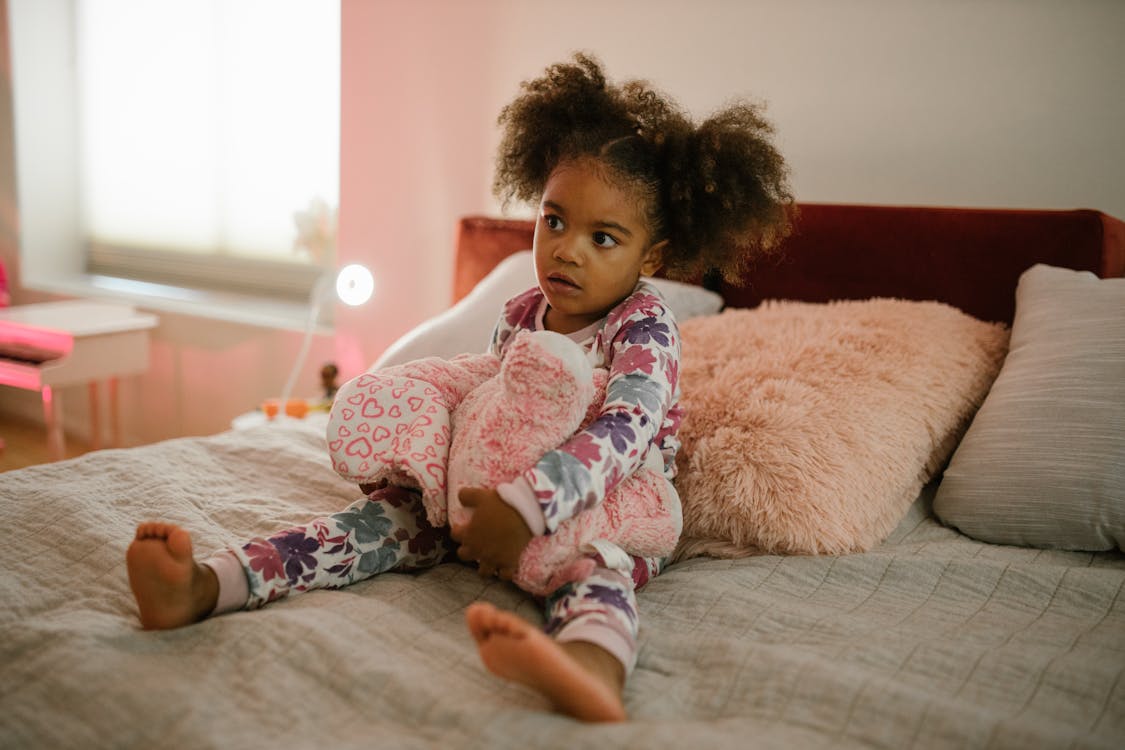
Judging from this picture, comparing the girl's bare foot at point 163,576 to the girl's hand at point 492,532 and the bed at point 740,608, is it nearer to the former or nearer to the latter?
the bed at point 740,608

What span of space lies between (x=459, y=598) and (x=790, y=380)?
58cm

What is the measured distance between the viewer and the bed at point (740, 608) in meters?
0.70

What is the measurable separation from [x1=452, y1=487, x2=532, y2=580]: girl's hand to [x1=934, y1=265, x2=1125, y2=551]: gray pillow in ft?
2.34

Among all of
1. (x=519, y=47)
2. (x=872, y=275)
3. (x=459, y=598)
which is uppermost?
(x=519, y=47)

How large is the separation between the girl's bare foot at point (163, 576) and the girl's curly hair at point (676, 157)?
0.68 meters

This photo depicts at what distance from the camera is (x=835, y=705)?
723mm

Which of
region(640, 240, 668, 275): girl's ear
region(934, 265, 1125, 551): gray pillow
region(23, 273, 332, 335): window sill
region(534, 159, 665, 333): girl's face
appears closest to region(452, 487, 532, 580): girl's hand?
region(534, 159, 665, 333): girl's face

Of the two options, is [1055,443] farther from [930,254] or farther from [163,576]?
[163,576]

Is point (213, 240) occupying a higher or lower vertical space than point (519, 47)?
lower

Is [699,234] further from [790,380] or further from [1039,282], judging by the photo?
[1039,282]

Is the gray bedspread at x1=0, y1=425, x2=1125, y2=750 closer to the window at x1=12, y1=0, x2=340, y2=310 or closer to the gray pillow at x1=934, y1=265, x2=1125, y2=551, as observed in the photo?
the gray pillow at x1=934, y1=265, x2=1125, y2=551

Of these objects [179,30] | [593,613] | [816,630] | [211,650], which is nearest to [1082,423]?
[816,630]

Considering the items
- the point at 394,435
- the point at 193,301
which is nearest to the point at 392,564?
the point at 394,435

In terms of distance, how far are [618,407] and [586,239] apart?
10.5 inches
